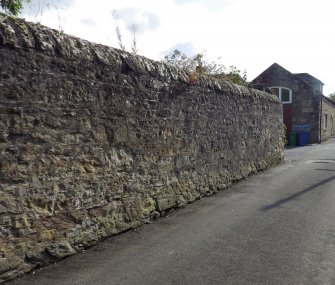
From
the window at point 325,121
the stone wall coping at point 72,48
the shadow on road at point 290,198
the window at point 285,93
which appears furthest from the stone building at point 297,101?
the stone wall coping at point 72,48

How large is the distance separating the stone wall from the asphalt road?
1.00ft

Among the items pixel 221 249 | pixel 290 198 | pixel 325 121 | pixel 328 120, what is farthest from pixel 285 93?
pixel 221 249

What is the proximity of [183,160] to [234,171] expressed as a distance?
2.88m

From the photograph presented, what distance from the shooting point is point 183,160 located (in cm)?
732

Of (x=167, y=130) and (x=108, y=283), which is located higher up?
(x=167, y=130)

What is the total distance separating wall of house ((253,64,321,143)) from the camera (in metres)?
29.6

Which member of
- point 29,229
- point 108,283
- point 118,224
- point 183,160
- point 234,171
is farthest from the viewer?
point 234,171

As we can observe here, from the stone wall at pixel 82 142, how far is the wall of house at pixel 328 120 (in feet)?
85.5

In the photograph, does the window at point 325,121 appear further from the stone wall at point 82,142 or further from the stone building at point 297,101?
the stone wall at point 82,142

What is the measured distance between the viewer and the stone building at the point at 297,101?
97.2 ft

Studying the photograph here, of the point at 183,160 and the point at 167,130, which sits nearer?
the point at 167,130

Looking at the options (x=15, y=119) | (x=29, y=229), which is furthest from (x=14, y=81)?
(x=29, y=229)

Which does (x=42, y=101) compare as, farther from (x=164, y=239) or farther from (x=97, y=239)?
(x=164, y=239)

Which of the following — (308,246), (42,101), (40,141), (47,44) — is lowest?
(308,246)
